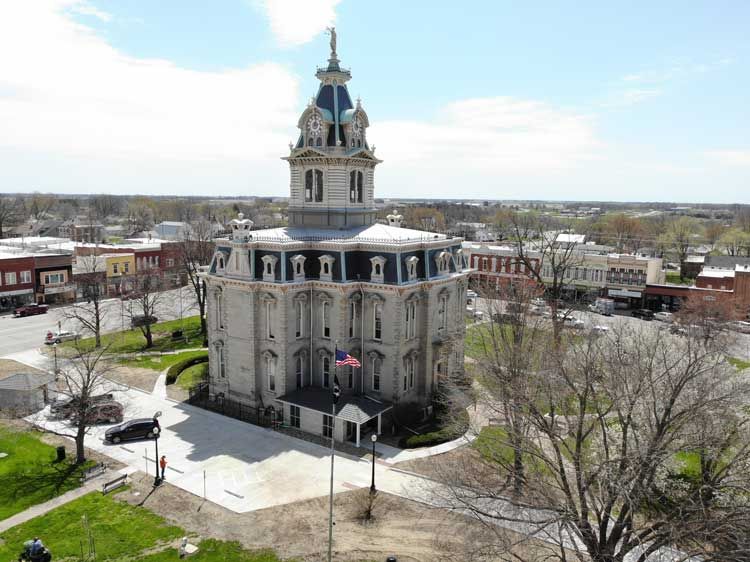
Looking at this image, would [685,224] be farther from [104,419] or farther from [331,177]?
[104,419]

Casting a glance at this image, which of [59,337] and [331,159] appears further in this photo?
[59,337]

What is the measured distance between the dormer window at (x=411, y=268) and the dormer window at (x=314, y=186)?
33.7 ft

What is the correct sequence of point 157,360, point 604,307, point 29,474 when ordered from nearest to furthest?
point 29,474 < point 157,360 < point 604,307

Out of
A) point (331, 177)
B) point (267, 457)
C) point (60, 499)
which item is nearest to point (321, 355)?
point (267, 457)

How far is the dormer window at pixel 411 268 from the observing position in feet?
121

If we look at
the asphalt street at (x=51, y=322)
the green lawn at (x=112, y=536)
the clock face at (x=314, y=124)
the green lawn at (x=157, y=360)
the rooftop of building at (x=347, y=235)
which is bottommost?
the green lawn at (x=112, y=536)

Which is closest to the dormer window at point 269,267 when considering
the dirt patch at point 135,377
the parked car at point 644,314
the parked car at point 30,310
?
the dirt patch at point 135,377

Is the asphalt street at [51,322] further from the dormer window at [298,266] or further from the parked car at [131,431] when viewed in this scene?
the dormer window at [298,266]

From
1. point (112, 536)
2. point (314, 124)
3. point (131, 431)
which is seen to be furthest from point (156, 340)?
point (112, 536)

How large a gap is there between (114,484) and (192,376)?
1710 cm

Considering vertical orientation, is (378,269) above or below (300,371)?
above

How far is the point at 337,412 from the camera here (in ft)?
113

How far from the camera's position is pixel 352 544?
78.6 feet

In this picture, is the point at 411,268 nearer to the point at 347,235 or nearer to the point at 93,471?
the point at 347,235
